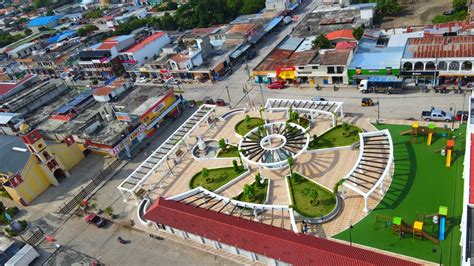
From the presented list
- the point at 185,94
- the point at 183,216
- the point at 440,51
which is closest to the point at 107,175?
the point at 183,216

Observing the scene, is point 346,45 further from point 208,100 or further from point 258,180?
point 258,180

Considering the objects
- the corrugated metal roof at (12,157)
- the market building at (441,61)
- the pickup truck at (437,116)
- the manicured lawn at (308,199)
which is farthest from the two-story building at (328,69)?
the corrugated metal roof at (12,157)

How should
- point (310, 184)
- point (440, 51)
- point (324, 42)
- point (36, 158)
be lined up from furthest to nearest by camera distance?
1. point (324, 42)
2. point (440, 51)
3. point (36, 158)
4. point (310, 184)

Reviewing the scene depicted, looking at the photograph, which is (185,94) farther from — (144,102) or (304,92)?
(304,92)

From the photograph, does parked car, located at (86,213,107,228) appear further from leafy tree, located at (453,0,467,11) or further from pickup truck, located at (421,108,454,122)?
leafy tree, located at (453,0,467,11)

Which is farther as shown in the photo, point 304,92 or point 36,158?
point 304,92

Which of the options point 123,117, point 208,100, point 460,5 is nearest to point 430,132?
point 208,100

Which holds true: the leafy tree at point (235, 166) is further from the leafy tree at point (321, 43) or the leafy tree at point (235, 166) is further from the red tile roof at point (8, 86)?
the red tile roof at point (8, 86)

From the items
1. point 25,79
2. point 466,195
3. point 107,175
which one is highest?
point 25,79
